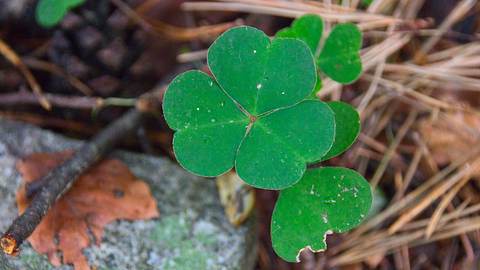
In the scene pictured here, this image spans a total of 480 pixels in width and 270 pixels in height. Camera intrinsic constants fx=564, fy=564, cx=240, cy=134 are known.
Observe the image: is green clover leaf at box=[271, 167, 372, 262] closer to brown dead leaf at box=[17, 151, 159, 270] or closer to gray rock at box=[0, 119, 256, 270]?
gray rock at box=[0, 119, 256, 270]

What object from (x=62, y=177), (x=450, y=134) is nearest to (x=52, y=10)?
(x=62, y=177)

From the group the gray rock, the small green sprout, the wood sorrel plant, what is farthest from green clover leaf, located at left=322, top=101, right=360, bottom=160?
the small green sprout

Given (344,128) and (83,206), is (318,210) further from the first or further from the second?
(83,206)

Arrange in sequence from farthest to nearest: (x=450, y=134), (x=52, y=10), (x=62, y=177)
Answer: (x=450, y=134) < (x=52, y=10) < (x=62, y=177)

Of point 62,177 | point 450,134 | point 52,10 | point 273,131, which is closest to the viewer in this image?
point 273,131

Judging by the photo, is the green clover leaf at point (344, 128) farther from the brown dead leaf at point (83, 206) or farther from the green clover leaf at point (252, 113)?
the brown dead leaf at point (83, 206)

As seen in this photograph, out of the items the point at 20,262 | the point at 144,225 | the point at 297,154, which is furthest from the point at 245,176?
the point at 20,262

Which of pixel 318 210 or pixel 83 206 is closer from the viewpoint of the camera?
pixel 318 210
